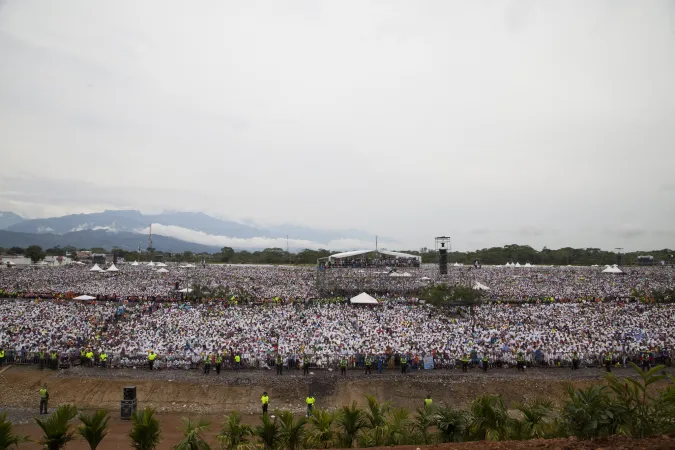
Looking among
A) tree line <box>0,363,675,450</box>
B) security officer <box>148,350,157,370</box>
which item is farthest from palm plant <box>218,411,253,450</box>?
security officer <box>148,350,157,370</box>

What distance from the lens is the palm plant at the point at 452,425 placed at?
28.2ft

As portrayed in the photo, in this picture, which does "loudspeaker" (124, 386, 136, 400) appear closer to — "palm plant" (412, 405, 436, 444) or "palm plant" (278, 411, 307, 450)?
"palm plant" (278, 411, 307, 450)

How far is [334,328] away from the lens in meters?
24.5

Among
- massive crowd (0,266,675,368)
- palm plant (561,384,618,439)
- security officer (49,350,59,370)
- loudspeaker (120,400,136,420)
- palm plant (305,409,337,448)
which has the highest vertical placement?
palm plant (561,384,618,439)

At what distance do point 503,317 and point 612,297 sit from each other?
49.7 ft

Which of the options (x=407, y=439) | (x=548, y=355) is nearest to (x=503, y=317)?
(x=548, y=355)

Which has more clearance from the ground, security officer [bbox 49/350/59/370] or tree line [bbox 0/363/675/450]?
tree line [bbox 0/363/675/450]

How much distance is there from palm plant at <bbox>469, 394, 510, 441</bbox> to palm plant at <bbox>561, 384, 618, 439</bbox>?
4.04 ft

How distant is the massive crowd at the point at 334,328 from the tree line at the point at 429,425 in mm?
11994

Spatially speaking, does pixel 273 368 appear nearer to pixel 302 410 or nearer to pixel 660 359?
pixel 302 410

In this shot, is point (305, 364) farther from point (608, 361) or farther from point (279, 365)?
point (608, 361)

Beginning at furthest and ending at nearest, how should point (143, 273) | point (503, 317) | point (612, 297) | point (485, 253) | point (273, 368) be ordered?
point (485, 253), point (143, 273), point (612, 297), point (503, 317), point (273, 368)

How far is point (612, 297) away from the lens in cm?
3531

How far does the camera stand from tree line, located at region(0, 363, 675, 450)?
7859 millimetres
